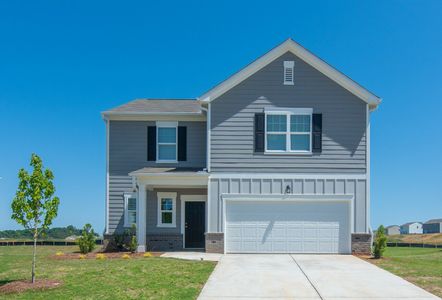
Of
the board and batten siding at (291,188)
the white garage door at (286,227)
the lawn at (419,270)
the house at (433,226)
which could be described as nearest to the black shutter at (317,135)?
the board and batten siding at (291,188)

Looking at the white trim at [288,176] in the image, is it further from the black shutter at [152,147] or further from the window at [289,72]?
the window at [289,72]

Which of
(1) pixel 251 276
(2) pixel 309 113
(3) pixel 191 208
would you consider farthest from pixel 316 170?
(1) pixel 251 276

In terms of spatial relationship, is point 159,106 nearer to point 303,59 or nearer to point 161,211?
point 161,211

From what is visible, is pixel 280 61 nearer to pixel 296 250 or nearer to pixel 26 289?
pixel 296 250

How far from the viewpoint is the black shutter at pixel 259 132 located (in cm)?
1800

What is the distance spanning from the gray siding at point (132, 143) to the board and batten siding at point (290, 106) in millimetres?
1939

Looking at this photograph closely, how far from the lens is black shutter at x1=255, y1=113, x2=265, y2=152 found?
18000mm

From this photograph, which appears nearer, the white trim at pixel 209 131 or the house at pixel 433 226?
the white trim at pixel 209 131

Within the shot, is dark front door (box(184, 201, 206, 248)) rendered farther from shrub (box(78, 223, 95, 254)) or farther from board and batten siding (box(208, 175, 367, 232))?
shrub (box(78, 223, 95, 254))

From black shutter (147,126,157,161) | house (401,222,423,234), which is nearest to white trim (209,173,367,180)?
black shutter (147,126,157,161)

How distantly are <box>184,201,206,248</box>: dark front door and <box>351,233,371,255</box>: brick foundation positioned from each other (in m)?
6.27

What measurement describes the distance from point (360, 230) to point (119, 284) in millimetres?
10507

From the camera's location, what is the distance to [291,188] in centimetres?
1795

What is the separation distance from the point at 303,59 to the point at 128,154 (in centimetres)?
842
